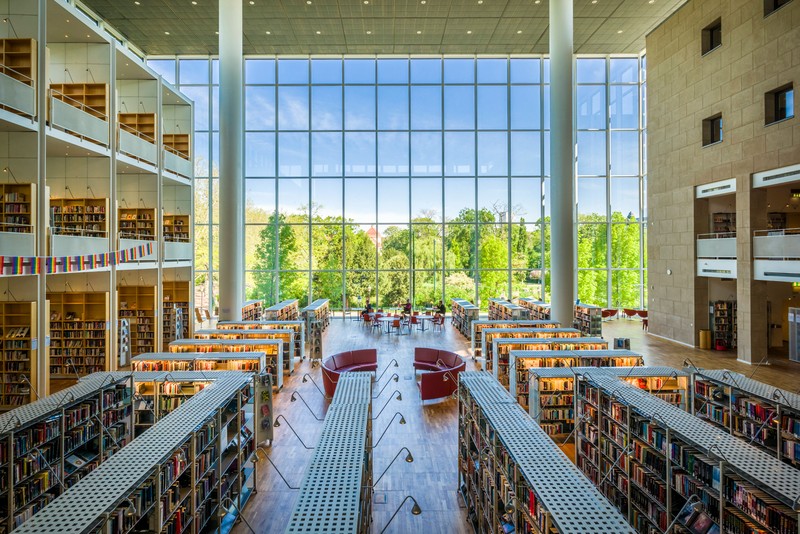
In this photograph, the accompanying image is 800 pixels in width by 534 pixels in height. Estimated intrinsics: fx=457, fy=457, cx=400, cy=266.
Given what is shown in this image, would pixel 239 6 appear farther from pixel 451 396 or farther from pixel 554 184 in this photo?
pixel 451 396

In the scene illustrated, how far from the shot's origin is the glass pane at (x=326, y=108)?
18.9m

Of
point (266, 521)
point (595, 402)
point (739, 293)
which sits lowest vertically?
point (266, 521)

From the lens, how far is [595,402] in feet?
20.3

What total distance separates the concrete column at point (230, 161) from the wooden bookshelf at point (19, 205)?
573cm

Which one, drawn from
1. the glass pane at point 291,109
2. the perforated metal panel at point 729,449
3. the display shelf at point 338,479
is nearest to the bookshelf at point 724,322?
the perforated metal panel at point 729,449

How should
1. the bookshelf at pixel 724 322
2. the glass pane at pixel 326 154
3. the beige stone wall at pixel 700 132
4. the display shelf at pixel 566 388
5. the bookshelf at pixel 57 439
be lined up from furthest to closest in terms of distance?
the glass pane at pixel 326 154, the bookshelf at pixel 724 322, the beige stone wall at pixel 700 132, the display shelf at pixel 566 388, the bookshelf at pixel 57 439

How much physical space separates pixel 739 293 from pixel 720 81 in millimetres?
5740

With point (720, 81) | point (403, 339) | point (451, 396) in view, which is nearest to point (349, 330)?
point (403, 339)

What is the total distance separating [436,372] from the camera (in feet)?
30.0

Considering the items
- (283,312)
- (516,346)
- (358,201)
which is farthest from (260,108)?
(516,346)

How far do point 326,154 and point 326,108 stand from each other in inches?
75.1

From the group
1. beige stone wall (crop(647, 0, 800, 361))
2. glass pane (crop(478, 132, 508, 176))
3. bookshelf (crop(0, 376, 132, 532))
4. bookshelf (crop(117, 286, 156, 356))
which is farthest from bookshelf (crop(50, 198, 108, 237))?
beige stone wall (crop(647, 0, 800, 361))

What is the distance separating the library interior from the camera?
4.59m

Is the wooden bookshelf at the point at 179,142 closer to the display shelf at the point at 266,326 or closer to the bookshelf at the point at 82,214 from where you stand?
the bookshelf at the point at 82,214
